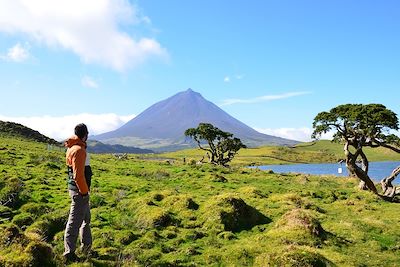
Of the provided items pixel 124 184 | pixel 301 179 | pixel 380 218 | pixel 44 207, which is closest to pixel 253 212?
pixel 380 218

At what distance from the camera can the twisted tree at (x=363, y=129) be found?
33.9 meters

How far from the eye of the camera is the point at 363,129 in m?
35.5

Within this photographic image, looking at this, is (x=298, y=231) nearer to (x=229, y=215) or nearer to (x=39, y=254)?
(x=229, y=215)

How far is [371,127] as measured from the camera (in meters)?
34.4

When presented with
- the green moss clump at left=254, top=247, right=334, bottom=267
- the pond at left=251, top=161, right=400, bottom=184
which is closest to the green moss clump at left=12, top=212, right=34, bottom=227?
the green moss clump at left=254, top=247, right=334, bottom=267

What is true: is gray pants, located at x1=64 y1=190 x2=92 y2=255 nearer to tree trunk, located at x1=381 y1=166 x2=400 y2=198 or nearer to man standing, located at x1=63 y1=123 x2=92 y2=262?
man standing, located at x1=63 y1=123 x2=92 y2=262

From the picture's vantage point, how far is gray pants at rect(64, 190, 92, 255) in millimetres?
11938

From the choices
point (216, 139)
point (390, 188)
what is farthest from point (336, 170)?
point (390, 188)

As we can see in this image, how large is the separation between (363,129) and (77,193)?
1178 inches

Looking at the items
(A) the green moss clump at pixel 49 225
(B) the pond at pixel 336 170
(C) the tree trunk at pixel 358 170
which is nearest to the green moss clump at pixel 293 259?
(A) the green moss clump at pixel 49 225

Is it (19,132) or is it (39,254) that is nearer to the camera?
(39,254)

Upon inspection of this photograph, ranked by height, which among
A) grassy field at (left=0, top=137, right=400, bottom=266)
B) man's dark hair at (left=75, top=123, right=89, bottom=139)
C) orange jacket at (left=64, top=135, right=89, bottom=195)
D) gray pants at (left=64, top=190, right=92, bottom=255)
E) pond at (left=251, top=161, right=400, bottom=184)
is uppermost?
man's dark hair at (left=75, top=123, right=89, bottom=139)

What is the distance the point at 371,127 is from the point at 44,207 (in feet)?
90.7

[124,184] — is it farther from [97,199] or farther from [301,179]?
[301,179]
